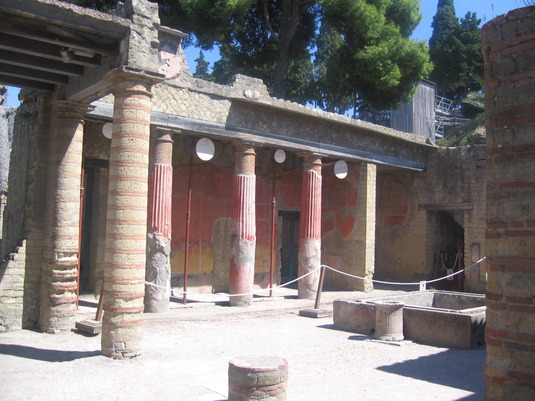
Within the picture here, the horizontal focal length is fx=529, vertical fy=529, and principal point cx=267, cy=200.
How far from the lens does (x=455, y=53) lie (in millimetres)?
29203

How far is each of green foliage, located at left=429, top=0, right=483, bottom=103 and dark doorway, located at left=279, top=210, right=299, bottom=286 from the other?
18.6 metres

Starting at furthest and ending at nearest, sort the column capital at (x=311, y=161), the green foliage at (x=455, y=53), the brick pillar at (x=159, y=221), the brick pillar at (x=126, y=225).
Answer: the green foliage at (x=455, y=53) < the column capital at (x=311, y=161) < the brick pillar at (x=159, y=221) < the brick pillar at (x=126, y=225)

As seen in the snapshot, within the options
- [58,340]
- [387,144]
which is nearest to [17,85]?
[58,340]

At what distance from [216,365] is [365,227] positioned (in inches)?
321

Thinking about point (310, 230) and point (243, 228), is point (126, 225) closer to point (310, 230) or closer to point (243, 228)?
point (243, 228)

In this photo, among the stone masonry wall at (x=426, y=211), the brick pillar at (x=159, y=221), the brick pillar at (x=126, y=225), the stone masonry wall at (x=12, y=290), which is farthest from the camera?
the stone masonry wall at (x=426, y=211)

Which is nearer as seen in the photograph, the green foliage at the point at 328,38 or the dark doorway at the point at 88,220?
the dark doorway at the point at 88,220

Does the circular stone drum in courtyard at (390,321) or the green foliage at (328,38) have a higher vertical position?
the green foliage at (328,38)

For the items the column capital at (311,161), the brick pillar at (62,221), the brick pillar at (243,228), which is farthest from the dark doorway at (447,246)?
the brick pillar at (62,221)

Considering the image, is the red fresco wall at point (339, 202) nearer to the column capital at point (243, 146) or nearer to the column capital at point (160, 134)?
the column capital at point (243, 146)

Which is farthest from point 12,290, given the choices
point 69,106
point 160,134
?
point 160,134

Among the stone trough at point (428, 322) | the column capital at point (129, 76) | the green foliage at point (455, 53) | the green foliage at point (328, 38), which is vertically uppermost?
the green foliage at point (455, 53)

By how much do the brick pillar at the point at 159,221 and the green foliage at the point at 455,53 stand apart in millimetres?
23642

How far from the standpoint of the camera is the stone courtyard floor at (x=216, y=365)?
5008mm
